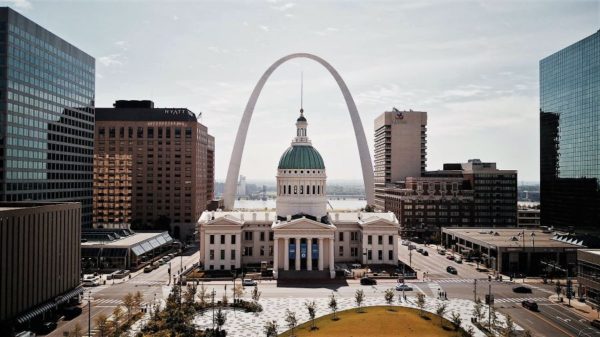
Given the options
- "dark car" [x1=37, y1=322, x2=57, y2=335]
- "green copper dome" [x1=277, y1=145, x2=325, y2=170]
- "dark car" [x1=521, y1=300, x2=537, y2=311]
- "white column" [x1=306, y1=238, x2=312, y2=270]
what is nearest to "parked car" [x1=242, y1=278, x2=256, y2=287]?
"white column" [x1=306, y1=238, x2=312, y2=270]

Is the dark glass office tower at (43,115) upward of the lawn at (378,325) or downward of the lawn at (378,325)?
upward

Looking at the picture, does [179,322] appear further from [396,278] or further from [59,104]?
[59,104]

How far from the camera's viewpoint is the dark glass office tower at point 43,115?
107 metres

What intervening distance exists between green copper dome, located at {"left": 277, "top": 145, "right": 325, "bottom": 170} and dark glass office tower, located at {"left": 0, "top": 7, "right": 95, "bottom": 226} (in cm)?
5951

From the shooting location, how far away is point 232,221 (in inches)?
4749

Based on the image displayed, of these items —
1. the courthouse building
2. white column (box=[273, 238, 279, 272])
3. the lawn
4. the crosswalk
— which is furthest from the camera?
the courthouse building

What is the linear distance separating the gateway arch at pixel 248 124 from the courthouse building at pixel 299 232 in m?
38.0

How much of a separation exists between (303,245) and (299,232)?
3.30 m

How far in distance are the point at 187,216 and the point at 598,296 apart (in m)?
137

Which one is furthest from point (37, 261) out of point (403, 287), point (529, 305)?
point (529, 305)

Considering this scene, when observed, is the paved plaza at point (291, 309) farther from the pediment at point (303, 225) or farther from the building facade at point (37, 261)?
the building facade at point (37, 261)

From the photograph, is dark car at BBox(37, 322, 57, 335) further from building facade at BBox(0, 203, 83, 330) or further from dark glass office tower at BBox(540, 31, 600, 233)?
dark glass office tower at BBox(540, 31, 600, 233)

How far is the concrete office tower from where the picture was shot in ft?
591

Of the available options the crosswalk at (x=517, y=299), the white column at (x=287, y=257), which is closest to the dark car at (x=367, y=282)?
the white column at (x=287, y=257)
